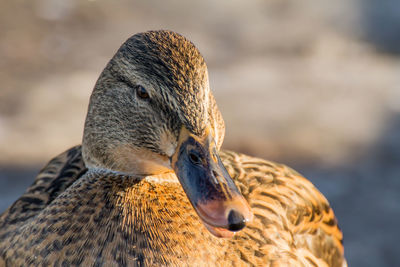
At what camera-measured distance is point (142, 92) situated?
188 cm

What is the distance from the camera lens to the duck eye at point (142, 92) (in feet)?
6.14

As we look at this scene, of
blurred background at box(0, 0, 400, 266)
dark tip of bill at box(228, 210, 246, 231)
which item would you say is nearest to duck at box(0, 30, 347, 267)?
dark tip of bill at box(228, 210, 246, 231)

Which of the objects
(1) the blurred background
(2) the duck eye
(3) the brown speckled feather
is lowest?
(3) the brown speckled feather

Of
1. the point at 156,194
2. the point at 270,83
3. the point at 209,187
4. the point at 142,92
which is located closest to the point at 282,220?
the point at 156,194

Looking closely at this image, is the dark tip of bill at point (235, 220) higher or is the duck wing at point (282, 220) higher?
the duck wing at point (282, 220)

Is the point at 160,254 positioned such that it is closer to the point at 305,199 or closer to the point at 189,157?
the point at 189,157

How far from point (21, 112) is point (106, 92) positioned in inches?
90.7

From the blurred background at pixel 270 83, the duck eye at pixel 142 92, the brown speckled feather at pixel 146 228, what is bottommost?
the brown speckled feather at pixel 146 228

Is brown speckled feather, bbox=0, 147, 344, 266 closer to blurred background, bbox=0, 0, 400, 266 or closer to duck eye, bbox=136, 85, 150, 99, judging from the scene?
duck eye, bbox=136, 85, 150, 99

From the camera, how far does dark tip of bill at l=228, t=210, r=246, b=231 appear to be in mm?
1582

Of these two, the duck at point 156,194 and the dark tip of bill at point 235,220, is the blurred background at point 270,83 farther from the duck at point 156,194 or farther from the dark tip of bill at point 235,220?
the dark tip of bill at point 235,220

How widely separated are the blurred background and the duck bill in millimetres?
1864

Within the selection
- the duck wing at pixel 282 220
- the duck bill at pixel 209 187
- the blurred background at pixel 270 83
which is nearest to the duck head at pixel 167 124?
the duck bill at pixel 209 187

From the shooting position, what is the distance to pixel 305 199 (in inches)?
93.0
